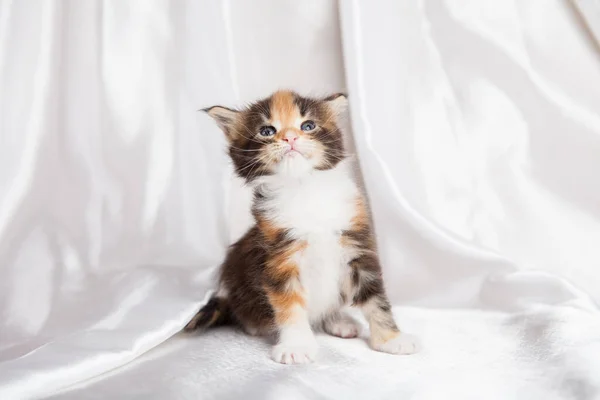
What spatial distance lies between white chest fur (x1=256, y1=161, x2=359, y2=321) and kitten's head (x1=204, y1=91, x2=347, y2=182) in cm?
5

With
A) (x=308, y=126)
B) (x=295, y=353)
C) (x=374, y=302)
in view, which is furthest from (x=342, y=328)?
(x=308, y=126)

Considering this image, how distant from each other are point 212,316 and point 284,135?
1.79 feet

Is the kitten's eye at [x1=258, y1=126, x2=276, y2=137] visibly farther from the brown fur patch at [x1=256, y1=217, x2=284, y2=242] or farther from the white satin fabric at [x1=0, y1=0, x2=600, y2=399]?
the white satin fabric at [x1=0, y1=0, x2=600, y2=399]

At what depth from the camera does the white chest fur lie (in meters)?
1.60

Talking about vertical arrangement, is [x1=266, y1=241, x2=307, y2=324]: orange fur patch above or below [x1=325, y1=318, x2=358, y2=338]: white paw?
above

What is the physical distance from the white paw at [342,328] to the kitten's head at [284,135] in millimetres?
401

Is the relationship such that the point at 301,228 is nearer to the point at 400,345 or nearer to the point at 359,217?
the point at 359,217

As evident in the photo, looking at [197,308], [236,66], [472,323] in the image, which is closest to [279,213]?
[197,308]

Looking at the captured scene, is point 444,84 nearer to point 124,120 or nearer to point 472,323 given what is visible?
point 472,323

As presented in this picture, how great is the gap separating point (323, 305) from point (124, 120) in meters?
0.95

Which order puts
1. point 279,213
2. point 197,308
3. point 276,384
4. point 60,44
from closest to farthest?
point 276,384 → point 279,213 → point 197,308 → point 60,44

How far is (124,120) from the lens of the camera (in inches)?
87.0

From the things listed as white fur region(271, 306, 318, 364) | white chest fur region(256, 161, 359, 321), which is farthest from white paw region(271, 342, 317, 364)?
white chest fur region(256, 161, 359, 321)

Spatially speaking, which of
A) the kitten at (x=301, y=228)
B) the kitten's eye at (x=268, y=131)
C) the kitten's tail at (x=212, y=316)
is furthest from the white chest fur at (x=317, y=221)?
the kitten's tail at (x=212, y=316)
